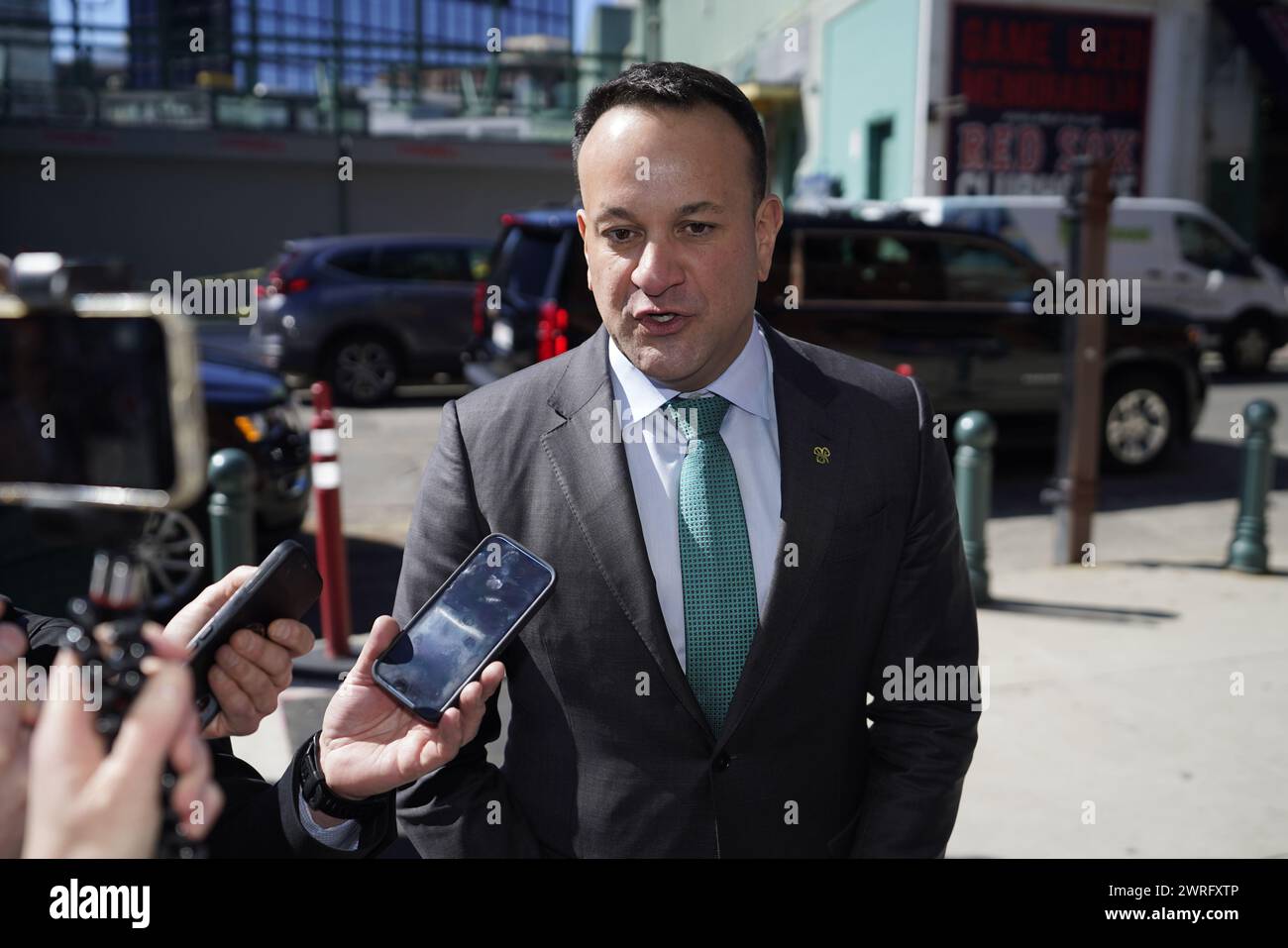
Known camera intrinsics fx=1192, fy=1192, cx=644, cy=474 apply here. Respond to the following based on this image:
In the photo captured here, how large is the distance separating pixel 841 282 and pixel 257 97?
19.7 metres

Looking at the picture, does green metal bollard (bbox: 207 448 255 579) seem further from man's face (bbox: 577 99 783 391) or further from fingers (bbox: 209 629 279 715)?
fingers (bbox: 209 629 279 715)

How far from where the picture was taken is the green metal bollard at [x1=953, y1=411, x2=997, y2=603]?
252 inches

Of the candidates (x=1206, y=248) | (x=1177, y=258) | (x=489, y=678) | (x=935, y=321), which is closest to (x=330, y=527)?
(x=489, y=678)

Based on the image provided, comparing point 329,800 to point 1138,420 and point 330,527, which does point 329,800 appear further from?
point 1138,420

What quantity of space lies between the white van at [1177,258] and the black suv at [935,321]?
458cm

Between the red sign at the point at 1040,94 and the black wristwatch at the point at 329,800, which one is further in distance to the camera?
the red sign at the point at 1040,94

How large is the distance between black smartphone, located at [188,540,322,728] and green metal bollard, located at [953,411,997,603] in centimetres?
539

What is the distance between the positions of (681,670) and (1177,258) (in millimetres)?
15455

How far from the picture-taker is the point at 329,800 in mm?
1694

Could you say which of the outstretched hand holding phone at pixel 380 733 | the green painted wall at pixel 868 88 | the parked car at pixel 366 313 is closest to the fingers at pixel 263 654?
the outstretched hand holding phone at pixel 380 733

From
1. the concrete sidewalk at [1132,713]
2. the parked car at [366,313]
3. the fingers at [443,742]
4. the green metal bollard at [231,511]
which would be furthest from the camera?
the parked car at [366,313]

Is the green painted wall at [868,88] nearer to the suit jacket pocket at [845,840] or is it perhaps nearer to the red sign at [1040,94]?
the red sign at [1040,94]

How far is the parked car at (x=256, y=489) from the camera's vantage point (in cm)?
629

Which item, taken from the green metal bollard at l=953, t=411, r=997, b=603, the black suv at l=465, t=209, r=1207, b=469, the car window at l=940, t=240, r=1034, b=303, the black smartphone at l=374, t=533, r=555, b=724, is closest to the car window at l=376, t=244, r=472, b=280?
the black suv at l=465, t=209, r=1207, b=469
